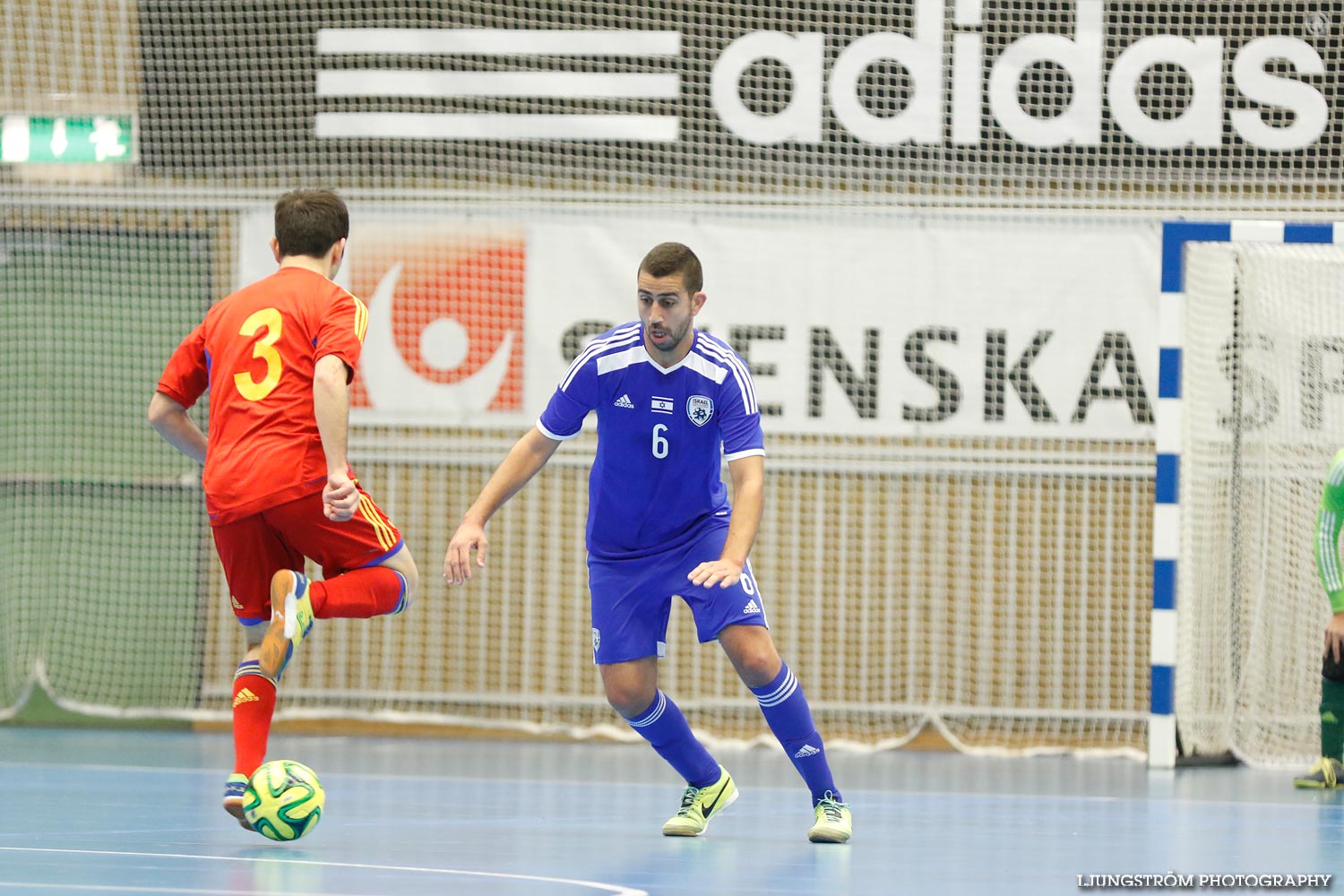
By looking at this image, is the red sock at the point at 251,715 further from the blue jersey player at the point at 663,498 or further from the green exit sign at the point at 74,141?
the green exit sign at the point at 74,141

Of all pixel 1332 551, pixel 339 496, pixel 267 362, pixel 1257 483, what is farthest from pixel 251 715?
pixel 1257 483

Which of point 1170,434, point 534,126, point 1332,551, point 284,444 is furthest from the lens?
point 534,126

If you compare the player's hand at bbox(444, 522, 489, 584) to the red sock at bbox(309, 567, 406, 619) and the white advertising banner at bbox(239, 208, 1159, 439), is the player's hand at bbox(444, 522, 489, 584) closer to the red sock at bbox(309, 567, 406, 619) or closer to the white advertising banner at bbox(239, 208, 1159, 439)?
the red sock at bbox(309, 567, 406, 619)

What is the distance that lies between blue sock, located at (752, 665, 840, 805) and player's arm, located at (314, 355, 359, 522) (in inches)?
58.2

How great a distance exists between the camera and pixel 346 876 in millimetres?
4711

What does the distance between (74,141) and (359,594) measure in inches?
255

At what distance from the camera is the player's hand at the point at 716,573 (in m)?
5.00

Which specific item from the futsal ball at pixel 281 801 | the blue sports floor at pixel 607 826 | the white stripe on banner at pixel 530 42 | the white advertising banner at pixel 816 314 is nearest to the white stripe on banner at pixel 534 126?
the white stripe on banner at pixel 530 42

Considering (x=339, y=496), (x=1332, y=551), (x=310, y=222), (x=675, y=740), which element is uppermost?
(x=310, y=222)

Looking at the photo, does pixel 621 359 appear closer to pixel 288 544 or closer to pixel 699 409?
pixel 699 409

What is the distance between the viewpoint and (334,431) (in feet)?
16.9

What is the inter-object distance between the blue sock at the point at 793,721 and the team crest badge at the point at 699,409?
838 mm

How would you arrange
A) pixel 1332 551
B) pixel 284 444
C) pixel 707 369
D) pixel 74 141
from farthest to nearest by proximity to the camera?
pixel 74 141 < pixel 1332 551 < pixel 707 369 < pixel 284 444

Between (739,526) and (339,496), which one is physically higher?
(339,496)
